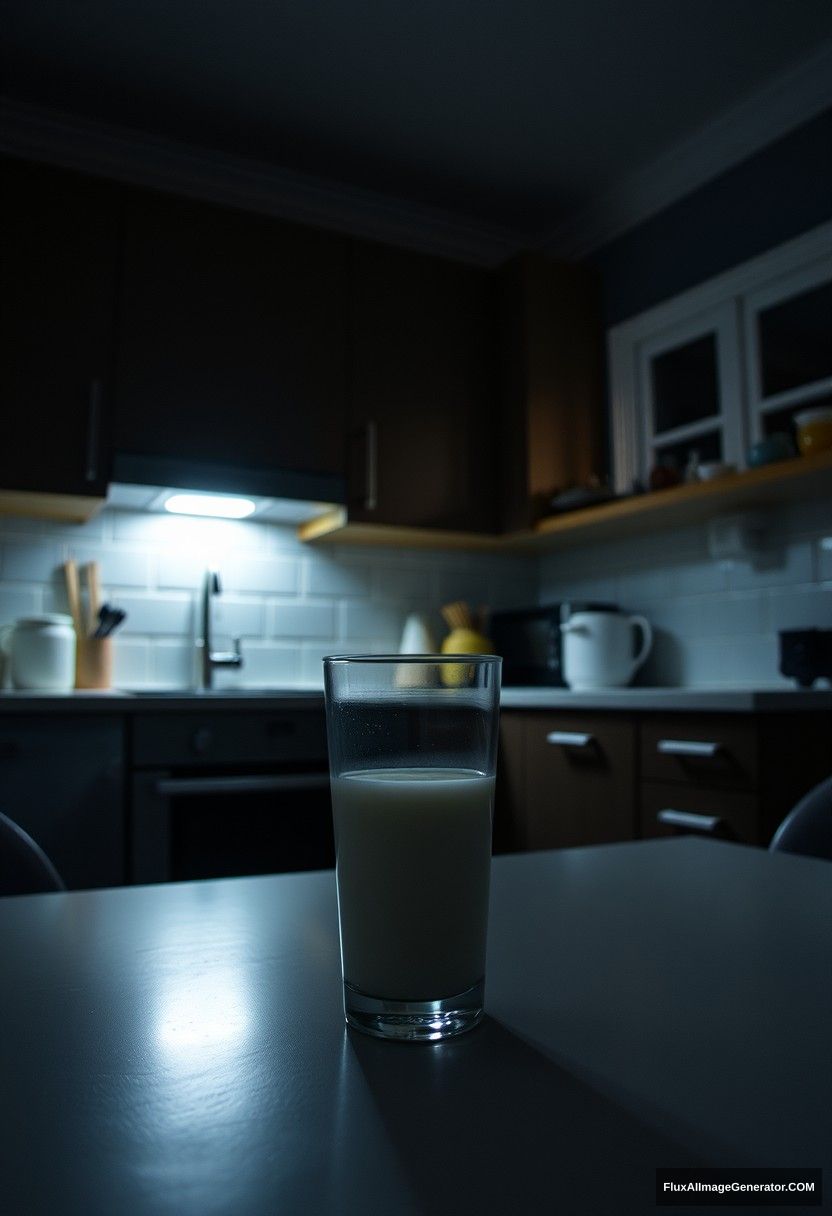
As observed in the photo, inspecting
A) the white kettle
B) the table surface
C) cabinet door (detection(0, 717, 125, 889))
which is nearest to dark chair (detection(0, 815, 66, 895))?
the table surface

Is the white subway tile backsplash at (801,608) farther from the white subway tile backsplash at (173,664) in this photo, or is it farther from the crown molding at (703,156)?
the white subway tile backsplash at (173,664)

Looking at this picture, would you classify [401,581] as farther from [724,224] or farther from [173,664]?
[724,224]

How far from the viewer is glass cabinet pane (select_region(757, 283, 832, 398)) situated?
2.48m

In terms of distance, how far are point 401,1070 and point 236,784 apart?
2025mm

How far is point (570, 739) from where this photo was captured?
228 centimetres

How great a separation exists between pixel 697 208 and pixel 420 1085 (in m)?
3.06

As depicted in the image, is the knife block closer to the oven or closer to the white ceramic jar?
the white ceramic jar

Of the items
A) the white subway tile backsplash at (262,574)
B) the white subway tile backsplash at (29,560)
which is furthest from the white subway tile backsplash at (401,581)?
the white subway tile backsplash at (29,560)

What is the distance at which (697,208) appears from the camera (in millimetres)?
2883

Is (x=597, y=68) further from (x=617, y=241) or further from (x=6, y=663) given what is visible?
(x=6, y=663)

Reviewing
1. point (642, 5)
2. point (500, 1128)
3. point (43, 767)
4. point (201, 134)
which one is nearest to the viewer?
point (500, 1128)

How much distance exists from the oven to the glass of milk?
75.6 inches

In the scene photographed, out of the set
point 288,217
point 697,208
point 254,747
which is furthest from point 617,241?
point 254,747

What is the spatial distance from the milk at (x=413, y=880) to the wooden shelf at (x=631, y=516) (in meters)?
2.00
